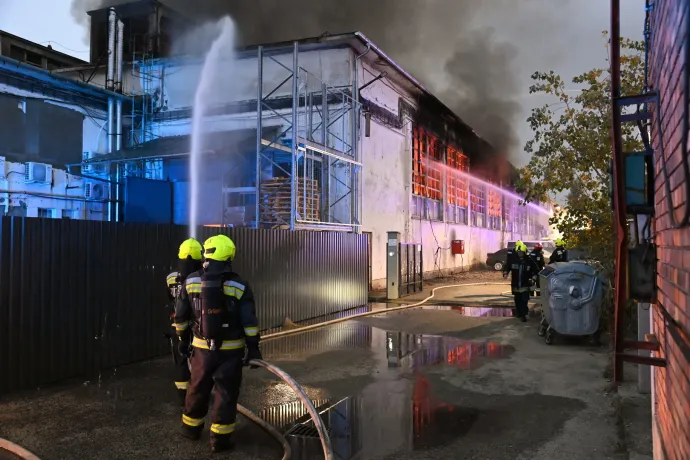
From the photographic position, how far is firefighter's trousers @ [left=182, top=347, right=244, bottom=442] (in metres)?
3.96

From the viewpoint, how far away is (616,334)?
2.41m

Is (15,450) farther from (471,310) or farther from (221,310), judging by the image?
(471,310)

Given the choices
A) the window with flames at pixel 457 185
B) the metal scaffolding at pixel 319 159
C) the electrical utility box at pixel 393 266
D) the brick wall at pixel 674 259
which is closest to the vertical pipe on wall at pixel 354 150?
the metal scaffolding at pixel 319 159

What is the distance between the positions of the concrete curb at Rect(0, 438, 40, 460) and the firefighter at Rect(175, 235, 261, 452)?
1153 millimetres

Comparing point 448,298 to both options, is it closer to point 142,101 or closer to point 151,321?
point 151,321

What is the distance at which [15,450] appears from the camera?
13.0 feet

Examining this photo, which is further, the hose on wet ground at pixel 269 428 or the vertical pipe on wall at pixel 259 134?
the vertical pipe on wall at pixel 259 134

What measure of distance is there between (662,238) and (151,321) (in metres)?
6.25

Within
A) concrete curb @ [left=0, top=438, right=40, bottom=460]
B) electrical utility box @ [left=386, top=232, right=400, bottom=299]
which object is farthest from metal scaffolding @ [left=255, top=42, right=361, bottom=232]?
concrete curb @ [left=0, top=438, right=40, bottom=460]

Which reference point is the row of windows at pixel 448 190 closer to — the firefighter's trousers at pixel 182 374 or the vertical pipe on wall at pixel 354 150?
the vertical pipe on wall at pixel 354 150

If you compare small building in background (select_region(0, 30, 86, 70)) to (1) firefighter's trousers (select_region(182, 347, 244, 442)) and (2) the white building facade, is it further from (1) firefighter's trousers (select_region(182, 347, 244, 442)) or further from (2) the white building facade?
(1) firefighter's trousers (select_region(182, 347, 244, 442))

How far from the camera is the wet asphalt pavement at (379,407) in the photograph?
4137 millimetres

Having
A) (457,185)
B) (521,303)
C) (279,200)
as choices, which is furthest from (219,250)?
(457,185)

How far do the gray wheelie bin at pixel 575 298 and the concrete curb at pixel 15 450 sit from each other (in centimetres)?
705
